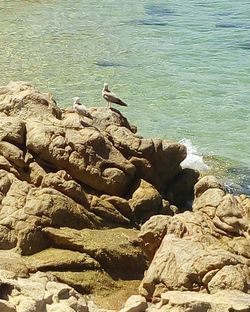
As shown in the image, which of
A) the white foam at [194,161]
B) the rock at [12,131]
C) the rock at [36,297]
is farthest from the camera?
the white foam at [194,161]

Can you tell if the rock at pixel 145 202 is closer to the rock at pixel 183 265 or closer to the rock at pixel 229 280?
the rock at pixel 183 265

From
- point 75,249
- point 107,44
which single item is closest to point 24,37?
point 107,44

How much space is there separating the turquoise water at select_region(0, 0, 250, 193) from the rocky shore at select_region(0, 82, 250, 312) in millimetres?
3959

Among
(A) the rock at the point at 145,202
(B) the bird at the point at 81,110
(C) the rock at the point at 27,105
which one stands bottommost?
(A) the rock at the point at 145,202

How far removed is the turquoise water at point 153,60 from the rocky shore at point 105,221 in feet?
13.0

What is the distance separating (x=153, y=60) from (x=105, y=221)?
16505 mm

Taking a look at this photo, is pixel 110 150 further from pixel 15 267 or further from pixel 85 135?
pixel 15 267

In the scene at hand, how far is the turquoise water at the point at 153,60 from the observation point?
22.1 m

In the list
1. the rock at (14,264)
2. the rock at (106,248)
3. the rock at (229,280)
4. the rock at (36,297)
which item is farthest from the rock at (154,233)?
the rock at (36,297)

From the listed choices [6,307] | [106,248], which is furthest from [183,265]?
[6,307]

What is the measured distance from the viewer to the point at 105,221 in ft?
43.5

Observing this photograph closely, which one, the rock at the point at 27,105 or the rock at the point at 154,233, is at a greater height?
the rock at the point at 27,105

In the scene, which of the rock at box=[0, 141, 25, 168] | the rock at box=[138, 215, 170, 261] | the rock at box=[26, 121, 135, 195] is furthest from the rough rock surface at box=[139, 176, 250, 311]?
the rock at box=[0, 141, 25, 168]

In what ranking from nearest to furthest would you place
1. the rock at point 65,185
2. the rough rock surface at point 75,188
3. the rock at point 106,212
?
the rough rock surface at point 75,188 < the rock at point 65,185 < the rock at point 106,212
